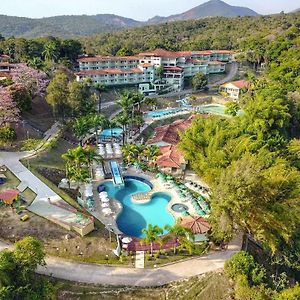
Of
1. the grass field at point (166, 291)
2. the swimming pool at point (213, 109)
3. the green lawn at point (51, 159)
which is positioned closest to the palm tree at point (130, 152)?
the green lawn at point (51, 159)

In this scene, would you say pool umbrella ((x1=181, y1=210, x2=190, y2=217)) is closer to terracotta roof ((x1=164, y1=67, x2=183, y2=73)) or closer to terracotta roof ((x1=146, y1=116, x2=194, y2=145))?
terracotta roof ((x1=146, y1=116, x2=194, y2=145))

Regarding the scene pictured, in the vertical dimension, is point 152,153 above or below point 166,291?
above

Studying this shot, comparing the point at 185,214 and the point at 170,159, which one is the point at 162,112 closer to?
the point at 170,159

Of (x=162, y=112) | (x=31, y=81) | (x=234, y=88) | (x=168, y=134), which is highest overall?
(x=31, y=81)

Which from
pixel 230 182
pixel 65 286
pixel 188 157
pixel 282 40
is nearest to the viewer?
pixel 65 286

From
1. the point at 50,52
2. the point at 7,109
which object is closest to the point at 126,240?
the point at 7,109

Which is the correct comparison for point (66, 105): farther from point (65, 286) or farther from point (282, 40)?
point (282, 40)

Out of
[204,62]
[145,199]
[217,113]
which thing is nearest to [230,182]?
[145,199]
